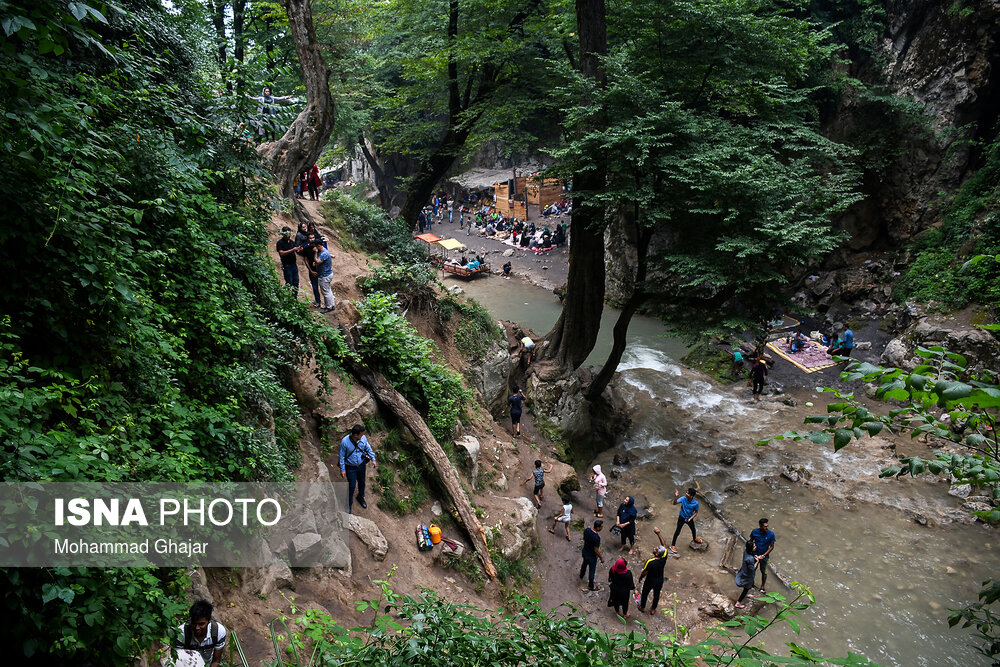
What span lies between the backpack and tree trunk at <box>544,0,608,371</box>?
911 centimetres

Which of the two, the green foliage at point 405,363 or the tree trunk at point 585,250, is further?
the tree trunk at point 585,250

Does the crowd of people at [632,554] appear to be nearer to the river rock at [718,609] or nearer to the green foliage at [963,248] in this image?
the river rock at [718,609]

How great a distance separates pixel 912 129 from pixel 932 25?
306cm

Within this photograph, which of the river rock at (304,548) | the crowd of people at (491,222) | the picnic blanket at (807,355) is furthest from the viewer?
the crowd of people at (491,222)

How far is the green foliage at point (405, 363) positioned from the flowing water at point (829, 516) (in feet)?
16.3

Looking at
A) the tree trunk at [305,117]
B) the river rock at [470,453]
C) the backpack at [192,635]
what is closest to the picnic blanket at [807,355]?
the river rock at [470,453]

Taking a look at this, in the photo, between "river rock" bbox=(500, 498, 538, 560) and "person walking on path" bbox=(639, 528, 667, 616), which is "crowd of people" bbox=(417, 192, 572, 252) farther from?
"person walking on path" bbox=(639, 528, 667, 616)

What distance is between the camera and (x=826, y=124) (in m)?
19.8

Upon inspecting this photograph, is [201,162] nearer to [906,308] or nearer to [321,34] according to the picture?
[321,34]

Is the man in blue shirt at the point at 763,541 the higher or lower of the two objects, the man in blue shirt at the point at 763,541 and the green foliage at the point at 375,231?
the lower

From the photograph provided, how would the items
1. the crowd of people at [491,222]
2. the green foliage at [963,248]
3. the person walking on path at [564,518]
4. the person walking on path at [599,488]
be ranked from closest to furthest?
the person walking on path at [564,518] → the person walking on path at [599,488] → the green foliage at [963,248] → the crowd of people at [491,222]

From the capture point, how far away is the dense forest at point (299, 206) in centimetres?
330

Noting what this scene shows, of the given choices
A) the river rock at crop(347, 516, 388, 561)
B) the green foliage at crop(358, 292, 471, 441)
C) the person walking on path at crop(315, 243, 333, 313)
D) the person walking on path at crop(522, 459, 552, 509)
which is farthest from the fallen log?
the person walking on path at crop(522, 459, 552, 509)

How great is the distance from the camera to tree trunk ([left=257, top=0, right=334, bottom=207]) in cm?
987
